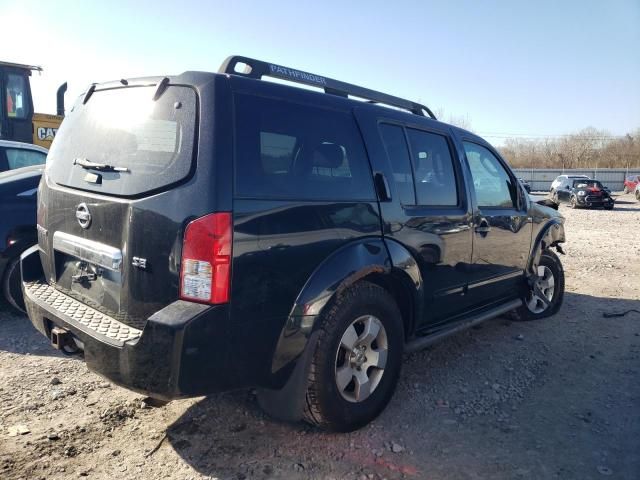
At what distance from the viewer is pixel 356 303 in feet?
9.22

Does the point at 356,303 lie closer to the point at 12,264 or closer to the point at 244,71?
the point at 244,71

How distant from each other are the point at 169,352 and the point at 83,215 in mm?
1018

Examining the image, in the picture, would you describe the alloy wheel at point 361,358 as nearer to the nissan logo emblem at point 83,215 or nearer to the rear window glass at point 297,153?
the rear window glass at point 297,153

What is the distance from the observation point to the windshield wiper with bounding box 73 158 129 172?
8.27ft

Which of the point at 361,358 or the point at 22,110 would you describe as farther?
the point at 22,110

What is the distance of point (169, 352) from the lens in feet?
7.11

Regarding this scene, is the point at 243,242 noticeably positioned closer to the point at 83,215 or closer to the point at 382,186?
the point at 83,215

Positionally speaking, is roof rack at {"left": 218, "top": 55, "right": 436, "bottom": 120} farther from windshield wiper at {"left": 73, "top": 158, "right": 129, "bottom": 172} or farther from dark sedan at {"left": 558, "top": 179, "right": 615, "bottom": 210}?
dark sedan at {"left": 558, "top": 179, "right": 615, "bottom": 210}

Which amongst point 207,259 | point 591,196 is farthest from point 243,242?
point 591,196

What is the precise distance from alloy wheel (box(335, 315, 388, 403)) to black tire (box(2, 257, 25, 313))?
337 cm

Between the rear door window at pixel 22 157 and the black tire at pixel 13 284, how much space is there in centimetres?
187

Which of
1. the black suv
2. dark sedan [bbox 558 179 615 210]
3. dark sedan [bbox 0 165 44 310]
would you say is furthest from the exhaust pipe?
dark sedan [bbox 558 179 615 210]

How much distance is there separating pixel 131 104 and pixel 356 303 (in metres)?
1.69

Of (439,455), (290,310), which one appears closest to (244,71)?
(290,310)
